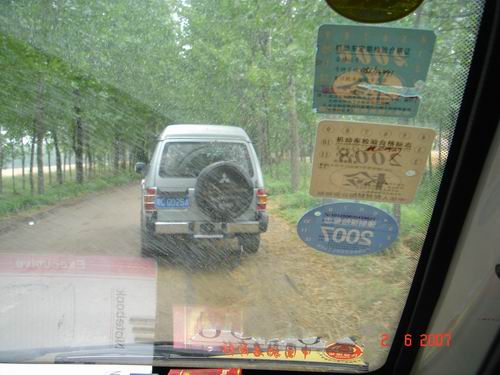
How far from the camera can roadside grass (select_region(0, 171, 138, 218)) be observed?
257cm

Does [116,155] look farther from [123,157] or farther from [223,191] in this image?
[223,191]

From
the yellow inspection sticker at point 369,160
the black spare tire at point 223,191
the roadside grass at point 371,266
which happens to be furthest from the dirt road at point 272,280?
the yellow inspection sticker at point 369,160

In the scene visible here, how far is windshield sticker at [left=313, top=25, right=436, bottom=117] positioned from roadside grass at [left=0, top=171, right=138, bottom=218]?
1.28 meters

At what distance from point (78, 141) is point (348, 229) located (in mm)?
1611

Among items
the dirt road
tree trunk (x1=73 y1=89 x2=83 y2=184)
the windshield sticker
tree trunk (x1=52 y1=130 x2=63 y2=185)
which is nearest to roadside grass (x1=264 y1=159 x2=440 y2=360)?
the dirt road

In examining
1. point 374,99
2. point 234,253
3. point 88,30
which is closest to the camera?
point 374,99

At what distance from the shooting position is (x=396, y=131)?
2223 millimetres

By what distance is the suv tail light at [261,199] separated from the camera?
264cm

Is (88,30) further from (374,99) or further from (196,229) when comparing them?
(374,99)

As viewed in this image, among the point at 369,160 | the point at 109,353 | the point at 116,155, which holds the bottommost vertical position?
→ the point at 109,353

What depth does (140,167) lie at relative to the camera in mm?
2697

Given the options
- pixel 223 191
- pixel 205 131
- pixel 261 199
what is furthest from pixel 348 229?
pixel 205 131

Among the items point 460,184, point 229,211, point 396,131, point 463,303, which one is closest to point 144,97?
point 229,211

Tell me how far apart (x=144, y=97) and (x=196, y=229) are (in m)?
0.84
